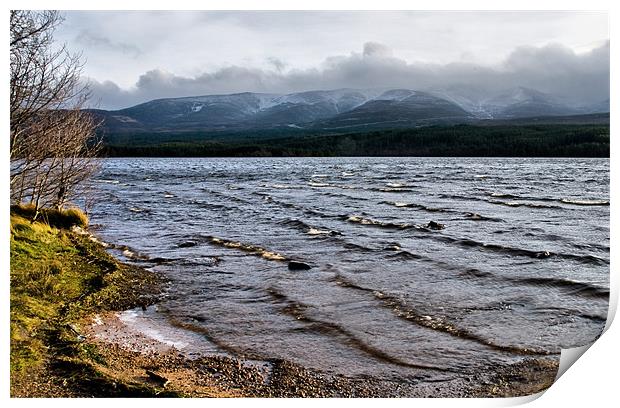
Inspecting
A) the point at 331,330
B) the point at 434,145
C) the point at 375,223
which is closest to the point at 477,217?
the point at 375,223

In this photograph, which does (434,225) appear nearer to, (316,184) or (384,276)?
(384,276)

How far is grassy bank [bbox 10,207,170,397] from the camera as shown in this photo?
709 centimetres

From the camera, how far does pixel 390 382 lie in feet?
26.6

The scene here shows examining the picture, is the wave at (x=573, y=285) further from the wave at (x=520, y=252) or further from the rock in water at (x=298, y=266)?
the rock in water at (x=298, y=266)

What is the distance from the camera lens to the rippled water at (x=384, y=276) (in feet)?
31.3

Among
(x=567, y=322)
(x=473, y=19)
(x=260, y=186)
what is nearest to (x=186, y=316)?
(x=567, y=322)

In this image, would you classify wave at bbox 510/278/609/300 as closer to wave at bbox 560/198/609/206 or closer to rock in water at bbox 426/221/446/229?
rock in water at bbox 426/221/446/229

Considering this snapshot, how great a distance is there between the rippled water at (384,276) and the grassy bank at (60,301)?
1156 millimetres

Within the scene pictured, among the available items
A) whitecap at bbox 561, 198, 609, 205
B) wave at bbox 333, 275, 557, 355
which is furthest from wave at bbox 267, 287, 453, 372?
whitecap at bbox 561, 198, 609, 205

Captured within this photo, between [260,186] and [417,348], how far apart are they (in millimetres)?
35717

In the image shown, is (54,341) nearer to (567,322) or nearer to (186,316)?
(186,316)

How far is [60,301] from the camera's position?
33.6 feet

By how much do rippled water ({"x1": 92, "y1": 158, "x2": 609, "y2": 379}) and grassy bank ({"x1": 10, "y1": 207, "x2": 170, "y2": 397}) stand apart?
116 cm
